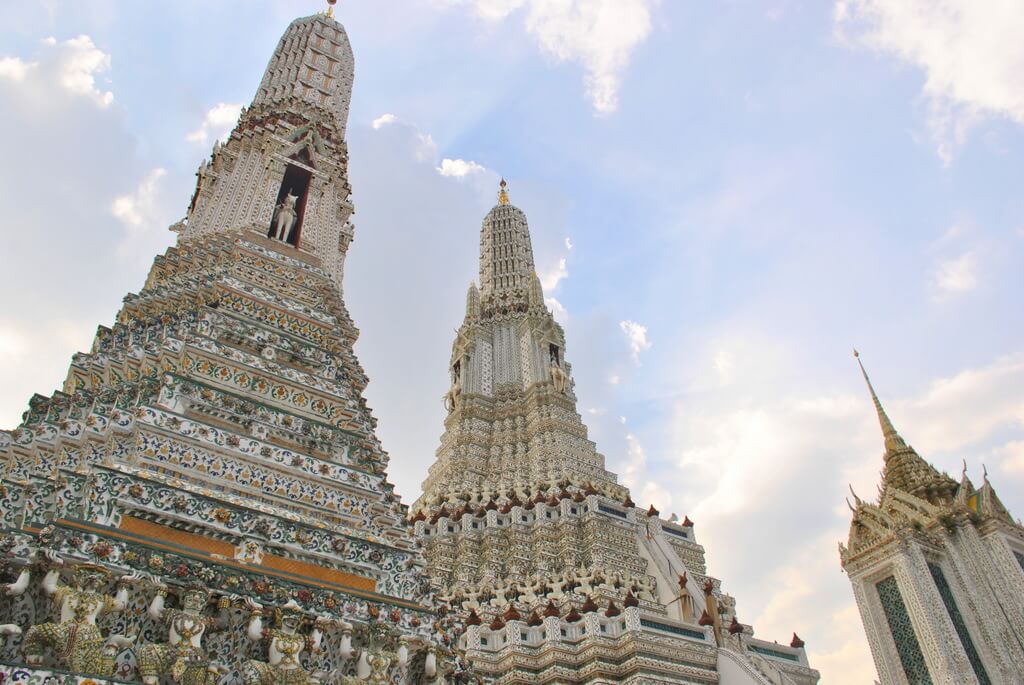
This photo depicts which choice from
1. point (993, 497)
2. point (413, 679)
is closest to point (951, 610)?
point (993, 497)

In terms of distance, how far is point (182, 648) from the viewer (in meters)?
5.46

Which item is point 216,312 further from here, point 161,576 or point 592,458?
point 592,458

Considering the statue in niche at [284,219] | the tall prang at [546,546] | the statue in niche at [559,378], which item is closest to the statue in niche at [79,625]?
the tall prang at [546,546]

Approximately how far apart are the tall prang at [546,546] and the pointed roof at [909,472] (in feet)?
37.2

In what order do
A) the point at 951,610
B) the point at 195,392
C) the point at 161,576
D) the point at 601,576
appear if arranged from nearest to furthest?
the point at 161,576 < the point at 195,392 < the point at 601,576 < the point at 951,610

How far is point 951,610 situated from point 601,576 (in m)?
12.9

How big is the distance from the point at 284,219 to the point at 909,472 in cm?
2713

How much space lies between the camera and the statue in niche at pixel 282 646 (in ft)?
19.1

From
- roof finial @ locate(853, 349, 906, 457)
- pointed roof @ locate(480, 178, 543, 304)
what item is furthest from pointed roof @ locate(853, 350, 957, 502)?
pointed roof @ locate(480, 178, 543, 304)

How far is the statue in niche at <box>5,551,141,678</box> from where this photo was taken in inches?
196

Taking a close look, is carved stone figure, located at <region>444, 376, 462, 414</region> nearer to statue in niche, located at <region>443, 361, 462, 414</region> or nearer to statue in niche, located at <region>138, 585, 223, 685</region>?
statue in niche, located at <region>443, 361, 462, 414</region>

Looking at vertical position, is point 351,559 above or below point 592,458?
below

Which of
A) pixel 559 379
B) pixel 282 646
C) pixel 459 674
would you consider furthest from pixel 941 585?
pixel 282 646

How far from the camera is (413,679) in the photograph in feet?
23.1
